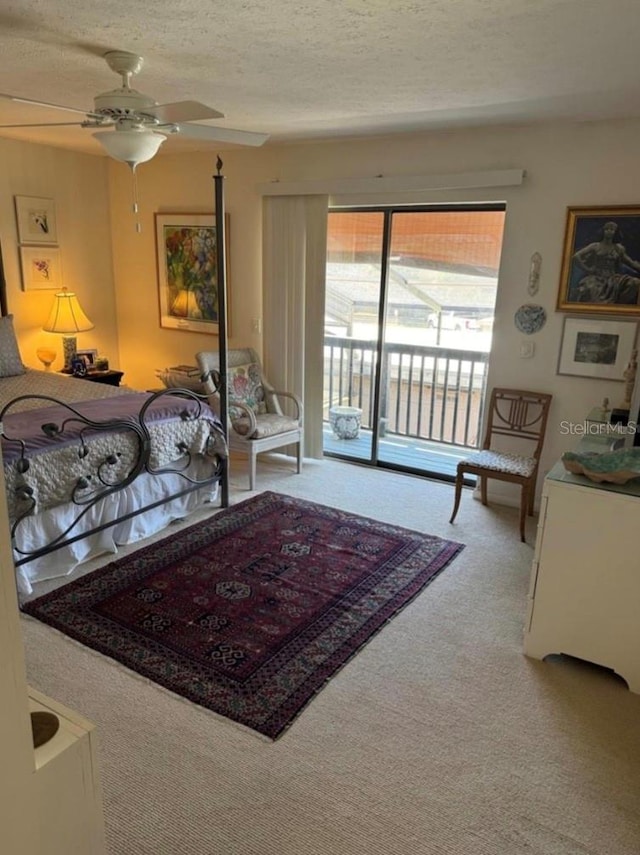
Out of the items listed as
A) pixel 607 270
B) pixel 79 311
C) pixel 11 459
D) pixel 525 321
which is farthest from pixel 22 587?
pixel 607 270

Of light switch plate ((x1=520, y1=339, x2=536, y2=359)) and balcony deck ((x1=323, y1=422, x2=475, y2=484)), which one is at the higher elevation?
light switch plate ((x1=520, y1=339, x2=536, y2=359))

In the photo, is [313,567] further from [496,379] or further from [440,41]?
[440,41]

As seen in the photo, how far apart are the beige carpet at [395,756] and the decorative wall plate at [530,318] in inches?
78.6

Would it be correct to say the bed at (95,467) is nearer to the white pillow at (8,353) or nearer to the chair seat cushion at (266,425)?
the white pillow at (8,353)

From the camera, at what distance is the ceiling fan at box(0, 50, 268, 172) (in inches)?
94.3

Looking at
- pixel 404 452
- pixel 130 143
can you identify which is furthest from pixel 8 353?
pixel 404 452

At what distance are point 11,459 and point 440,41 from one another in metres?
2.62

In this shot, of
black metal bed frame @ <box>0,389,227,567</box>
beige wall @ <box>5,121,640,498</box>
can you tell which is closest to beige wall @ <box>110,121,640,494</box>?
beige wall @ <box>5,121,640,498</box>

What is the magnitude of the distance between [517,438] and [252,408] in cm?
206

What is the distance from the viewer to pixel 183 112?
2420mm

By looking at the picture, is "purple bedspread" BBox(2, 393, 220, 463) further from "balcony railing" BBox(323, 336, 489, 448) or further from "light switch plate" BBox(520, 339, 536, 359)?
"light switch plate" BBox(520, 339, 536, 359)

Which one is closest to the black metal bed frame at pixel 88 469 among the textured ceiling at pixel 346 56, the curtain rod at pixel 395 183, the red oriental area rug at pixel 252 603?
the red oriental area rug at pixel 252 603

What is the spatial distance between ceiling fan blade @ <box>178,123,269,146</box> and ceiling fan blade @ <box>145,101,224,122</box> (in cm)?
25

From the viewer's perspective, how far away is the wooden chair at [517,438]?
12.3ft
